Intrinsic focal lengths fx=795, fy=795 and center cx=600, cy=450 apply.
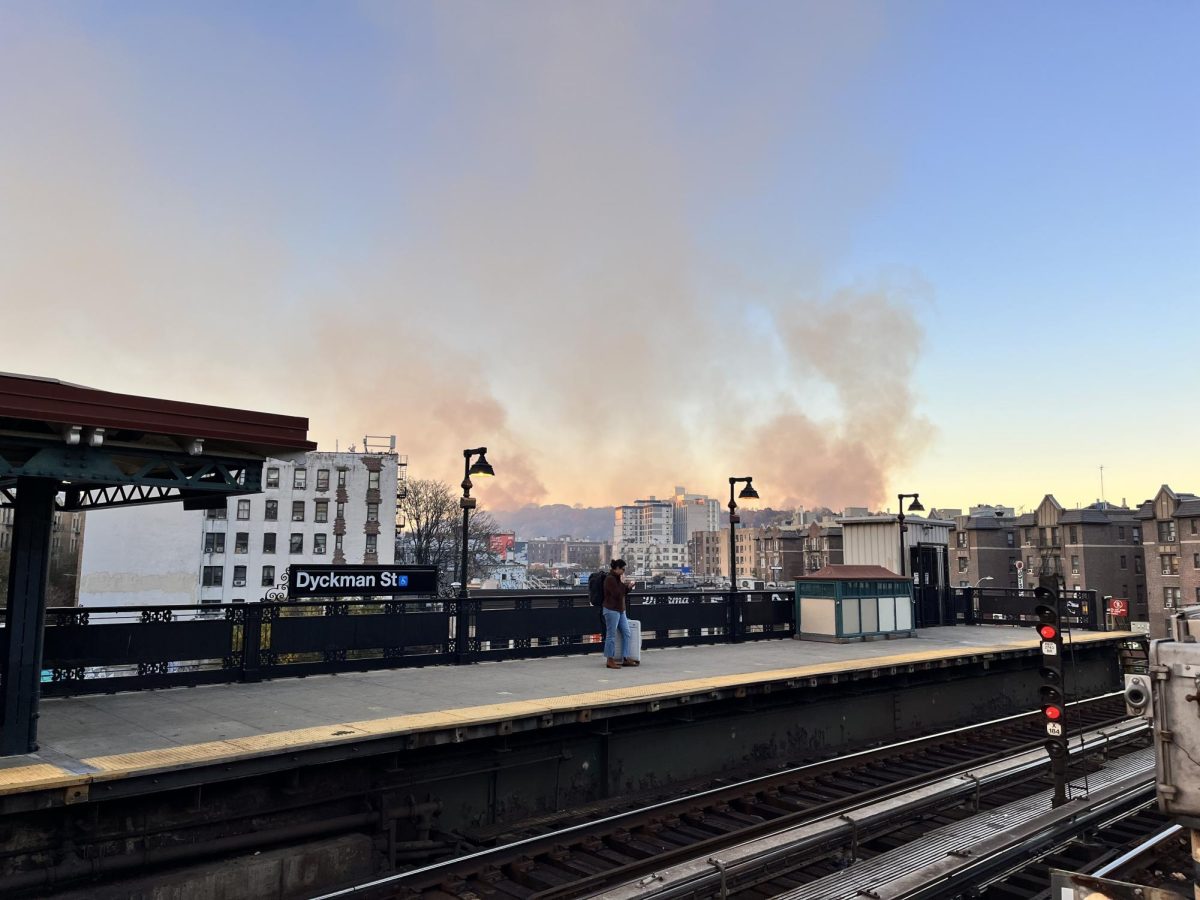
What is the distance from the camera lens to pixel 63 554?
7344cm

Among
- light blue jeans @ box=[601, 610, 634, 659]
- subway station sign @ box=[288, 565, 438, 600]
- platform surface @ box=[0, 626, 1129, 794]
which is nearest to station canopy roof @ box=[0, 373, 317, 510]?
platform surface @ box=[0, 626, 1129, 794]

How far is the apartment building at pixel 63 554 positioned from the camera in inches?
2323

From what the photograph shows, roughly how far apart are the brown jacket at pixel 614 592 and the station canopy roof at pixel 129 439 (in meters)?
6.78

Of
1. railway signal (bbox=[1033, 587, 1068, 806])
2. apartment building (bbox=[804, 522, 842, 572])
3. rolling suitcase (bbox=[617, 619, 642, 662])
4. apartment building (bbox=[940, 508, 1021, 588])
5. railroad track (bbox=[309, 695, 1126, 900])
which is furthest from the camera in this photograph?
apartment building (bbox=[804, 522, 842, 572])

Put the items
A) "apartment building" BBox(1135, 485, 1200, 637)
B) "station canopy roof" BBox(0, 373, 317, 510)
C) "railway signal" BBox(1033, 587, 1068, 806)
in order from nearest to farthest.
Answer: "station canopy roof" BBox(0, 373, 317, 510) < "railway signal" BBox(1033, 587, 1068, 806) < "apartment building" BBox(1135, 485, 1200, 637)

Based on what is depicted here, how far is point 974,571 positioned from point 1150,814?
8686 cm

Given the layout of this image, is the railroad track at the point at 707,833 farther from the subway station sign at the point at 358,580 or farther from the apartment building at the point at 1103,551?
the apartment building at the point at 1103,551

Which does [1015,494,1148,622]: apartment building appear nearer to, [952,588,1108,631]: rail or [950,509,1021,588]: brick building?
[950,509,1021,588]: brick building

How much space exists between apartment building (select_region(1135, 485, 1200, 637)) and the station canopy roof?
254 ft

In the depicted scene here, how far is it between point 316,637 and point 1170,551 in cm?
7768

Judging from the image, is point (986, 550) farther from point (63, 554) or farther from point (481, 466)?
point (63, 554)

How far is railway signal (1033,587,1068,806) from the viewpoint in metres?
9.60

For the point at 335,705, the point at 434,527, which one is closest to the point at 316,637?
the point at 335,705

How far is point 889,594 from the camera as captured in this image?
821 inches
